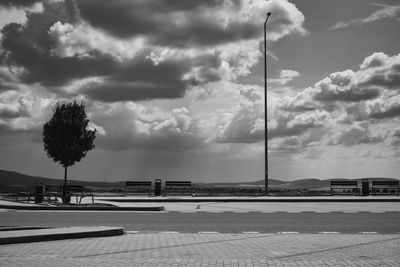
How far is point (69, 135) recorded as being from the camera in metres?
31.0

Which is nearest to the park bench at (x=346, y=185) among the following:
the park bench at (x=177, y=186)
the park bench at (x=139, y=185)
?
the park bench at (x=177, y=186)

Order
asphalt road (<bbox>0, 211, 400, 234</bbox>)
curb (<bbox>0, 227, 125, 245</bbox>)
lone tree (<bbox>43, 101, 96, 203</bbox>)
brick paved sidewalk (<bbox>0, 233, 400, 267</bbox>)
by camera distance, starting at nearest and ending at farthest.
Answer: brick paved sidewalk (<bbox>0, 233, 400, 267</bbox>)
curb (<bbox>0, 227, 125, 245</bbox>)
asphalt road (<bbox>0, 211, 400, 234</bbox>)
lone tree (<bbox>43, 101, 96, 203</bbox>)

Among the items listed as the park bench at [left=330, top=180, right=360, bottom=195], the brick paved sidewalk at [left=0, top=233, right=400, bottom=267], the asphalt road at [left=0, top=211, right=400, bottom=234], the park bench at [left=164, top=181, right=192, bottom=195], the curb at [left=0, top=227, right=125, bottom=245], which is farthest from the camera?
the park bench at [left=164, top=181, right=192, bottom=195]

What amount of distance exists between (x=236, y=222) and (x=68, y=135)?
1828 cm

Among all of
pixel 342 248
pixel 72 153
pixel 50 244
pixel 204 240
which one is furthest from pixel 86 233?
pixel 72 153

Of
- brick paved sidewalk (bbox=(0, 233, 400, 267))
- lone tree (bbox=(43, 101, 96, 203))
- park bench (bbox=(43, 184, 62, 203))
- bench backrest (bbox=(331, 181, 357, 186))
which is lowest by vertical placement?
brick paved sidewalk (bbox=(0, 233, 400, 267))

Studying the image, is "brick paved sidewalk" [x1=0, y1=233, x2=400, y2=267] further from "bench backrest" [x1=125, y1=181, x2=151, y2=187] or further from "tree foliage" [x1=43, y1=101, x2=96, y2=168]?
"bench backrest" [x1=125, y1=181, x2=151, y2=187]

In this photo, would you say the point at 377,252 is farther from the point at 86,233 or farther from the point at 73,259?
the point at 86,233

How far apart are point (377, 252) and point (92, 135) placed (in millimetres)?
24621

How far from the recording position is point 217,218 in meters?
16.6

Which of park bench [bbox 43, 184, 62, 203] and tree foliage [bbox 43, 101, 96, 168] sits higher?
tree foliage [bbox 43, 101, 96, 168]

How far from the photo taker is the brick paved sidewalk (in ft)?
25.6

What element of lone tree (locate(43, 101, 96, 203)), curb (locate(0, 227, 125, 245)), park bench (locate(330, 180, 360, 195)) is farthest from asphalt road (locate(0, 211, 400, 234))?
park bench (locate(330, 180, 360, 195))

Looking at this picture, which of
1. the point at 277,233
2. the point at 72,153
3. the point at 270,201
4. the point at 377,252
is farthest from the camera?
the point at 72,153
